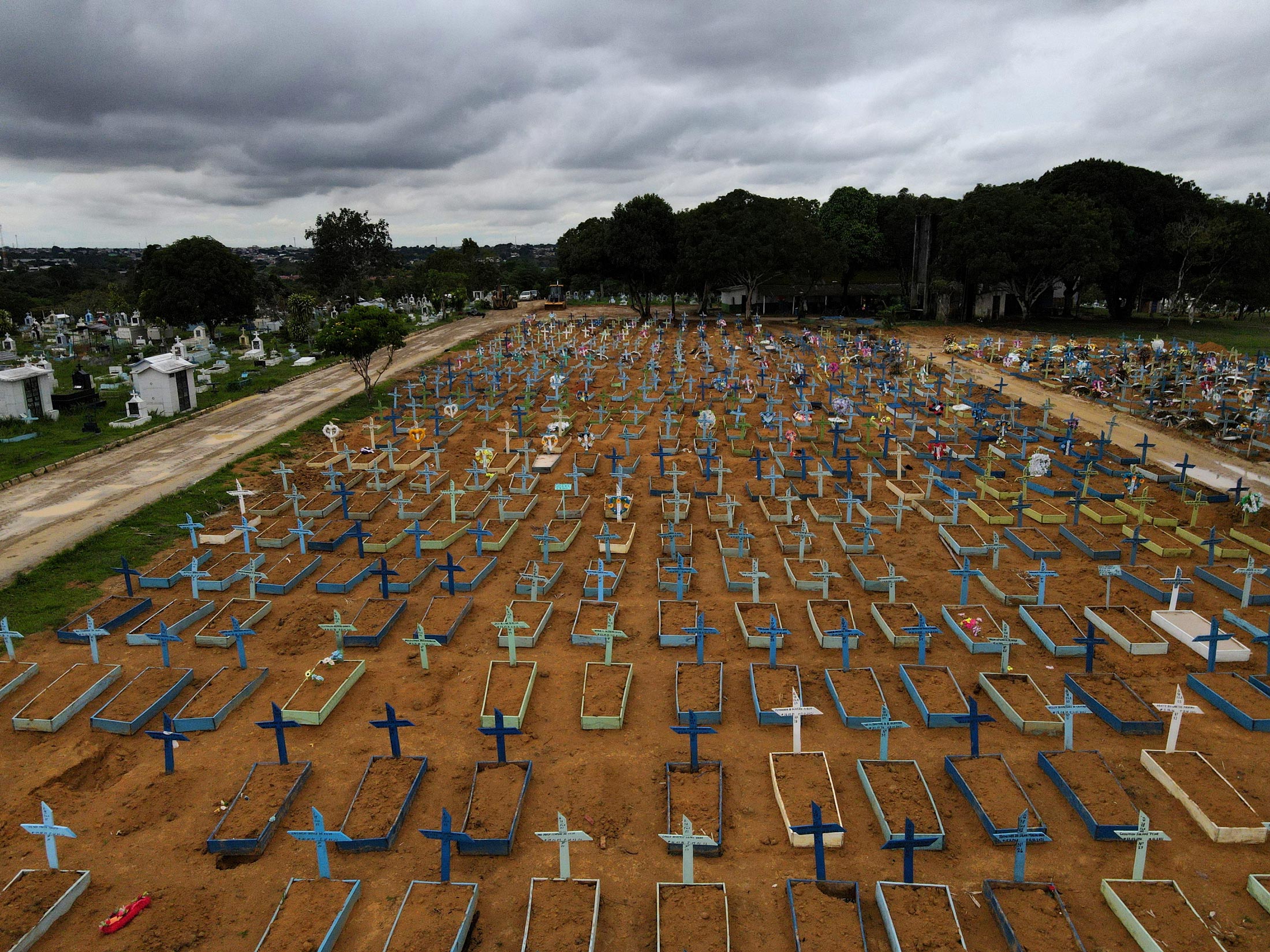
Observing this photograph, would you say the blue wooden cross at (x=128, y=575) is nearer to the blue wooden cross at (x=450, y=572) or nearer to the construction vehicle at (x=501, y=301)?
the blue wooden cross at (x=450, y=572)

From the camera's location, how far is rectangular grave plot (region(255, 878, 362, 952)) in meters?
8.39

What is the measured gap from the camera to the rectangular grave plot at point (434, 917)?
8367mm

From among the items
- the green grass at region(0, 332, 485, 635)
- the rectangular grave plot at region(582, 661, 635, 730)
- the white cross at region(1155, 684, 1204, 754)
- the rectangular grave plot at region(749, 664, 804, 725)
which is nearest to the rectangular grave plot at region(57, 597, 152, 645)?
the green grass at region(0, 332, 485, 635)

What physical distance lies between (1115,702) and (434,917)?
1073 centimetres

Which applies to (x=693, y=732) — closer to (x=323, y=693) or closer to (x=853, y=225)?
(x=323, y=693)

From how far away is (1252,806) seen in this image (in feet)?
34.0

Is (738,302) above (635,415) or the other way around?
above

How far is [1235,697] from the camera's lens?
12.8m

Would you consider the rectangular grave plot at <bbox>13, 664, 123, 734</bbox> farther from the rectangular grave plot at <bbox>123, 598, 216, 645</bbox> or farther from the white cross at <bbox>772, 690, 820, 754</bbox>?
the white cross at <bbox>772, 690, 820, 754</bbox>

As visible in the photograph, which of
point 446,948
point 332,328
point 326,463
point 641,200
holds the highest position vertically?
point 641,200

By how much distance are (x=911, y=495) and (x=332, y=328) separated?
24.9 meters

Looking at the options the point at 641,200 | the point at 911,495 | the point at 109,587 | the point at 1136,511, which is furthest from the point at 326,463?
the point at 641,200

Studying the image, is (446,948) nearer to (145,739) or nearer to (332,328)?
(145,739)

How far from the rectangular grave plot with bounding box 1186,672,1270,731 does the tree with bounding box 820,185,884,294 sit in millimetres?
60907
